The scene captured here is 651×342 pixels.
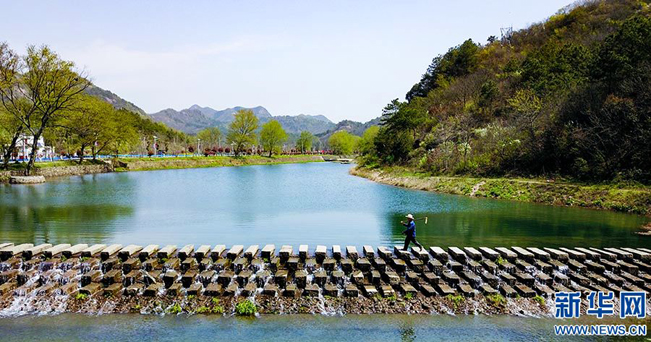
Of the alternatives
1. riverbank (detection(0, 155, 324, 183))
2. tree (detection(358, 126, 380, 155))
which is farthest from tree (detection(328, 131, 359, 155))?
riverbank (detection(0, 155, 324, 183))

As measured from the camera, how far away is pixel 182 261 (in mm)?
13977

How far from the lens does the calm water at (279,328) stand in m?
9.91

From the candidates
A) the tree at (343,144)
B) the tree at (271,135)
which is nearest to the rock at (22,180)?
the tree at (271,135)

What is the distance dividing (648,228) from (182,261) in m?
27.8

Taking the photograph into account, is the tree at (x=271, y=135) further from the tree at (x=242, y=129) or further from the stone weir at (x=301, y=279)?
the stone weir at (x=301, y=279)

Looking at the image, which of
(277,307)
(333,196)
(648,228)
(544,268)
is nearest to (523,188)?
(648,228)

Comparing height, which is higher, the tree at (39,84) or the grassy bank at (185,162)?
the tree at (39,84)

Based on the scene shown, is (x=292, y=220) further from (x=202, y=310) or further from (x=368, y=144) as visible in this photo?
(x=368, y=144)

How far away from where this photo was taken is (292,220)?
26.0 m

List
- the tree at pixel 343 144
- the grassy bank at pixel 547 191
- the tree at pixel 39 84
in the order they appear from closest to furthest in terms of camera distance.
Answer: the grassy bank at pixel 547 191 → the tree at pixel 39 84 → the tree at pixel 343 144

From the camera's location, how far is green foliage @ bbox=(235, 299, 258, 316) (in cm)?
1100

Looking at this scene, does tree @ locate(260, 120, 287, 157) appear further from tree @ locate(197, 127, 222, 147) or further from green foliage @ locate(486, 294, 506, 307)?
green foliage @ locate(486, 294, 506, 307)

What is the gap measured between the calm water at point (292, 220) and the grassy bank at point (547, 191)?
2.09 meters

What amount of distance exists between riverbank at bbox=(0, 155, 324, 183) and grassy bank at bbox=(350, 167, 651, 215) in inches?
2245
